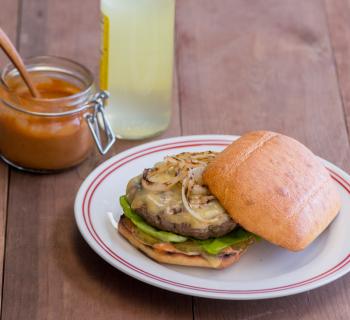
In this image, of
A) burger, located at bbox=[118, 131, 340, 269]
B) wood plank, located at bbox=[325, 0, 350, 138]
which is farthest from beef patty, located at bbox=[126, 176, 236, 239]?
wood plank, located at bbox=[325, 0, 350, 138]

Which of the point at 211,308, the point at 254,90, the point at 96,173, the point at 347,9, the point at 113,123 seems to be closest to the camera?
the point at 211,308

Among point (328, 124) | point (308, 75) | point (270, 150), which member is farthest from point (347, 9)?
point (270, 150)

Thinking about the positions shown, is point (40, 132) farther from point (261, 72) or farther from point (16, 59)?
point (261, 72)

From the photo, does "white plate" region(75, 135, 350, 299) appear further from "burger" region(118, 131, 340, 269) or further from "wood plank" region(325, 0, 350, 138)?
"wood plank" region(325, 0, 350, 138)

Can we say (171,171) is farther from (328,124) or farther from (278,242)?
(328,124)

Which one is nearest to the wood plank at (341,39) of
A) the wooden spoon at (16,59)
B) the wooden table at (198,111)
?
the wooden table at (198,111)

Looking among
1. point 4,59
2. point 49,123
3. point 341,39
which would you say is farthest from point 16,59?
point 341,39

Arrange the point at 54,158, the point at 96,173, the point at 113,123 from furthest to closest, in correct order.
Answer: the point at 113,123 → the point at 54,158 → the point at 96,173
